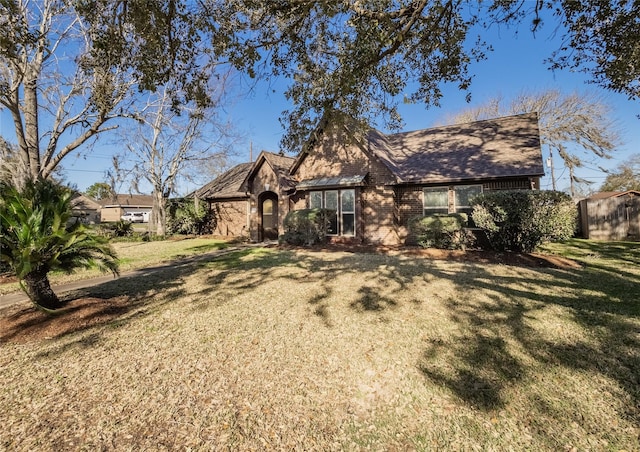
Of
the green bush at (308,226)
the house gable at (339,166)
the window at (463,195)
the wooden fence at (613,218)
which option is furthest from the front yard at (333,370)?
the wooden fence at (613,218)

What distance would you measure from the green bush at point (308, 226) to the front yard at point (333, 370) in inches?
301

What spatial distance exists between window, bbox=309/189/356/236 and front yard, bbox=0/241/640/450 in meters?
8.33

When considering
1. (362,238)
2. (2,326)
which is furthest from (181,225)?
(2,326)

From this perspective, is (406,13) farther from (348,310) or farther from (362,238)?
(362,238)

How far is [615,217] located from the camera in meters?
15.9

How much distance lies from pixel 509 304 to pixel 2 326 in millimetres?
8603

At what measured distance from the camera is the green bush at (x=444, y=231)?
1146 centimetres

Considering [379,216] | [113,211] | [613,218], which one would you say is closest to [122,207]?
[113,211]

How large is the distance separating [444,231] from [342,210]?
5.14 meters

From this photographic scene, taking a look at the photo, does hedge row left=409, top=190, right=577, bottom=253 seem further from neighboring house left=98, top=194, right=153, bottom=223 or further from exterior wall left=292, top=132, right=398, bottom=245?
neighboring house left=98, top=194, right=153, bottom=223

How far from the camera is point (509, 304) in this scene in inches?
222

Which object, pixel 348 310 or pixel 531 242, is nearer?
pixel 348 310

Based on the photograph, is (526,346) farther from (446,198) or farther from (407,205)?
(407,205)

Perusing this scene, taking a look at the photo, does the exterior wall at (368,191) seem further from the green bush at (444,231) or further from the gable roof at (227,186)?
the gable roof at (227,186)
